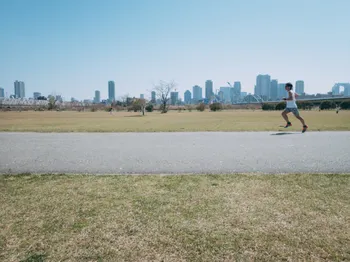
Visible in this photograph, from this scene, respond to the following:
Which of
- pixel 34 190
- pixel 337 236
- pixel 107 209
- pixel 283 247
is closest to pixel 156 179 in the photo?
pixel 107 209

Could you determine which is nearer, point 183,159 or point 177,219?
point 177,219

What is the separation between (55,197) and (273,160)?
4.85m

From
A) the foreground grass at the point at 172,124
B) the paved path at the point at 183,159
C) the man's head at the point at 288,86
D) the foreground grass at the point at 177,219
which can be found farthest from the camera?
the foreground grass at the point at 172,124

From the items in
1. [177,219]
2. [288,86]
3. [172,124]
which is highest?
[288,86]

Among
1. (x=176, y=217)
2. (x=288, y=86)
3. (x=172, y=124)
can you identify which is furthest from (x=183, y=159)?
(x=172, y=124)

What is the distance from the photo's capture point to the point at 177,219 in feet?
9.53

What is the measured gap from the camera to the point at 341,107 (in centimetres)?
6231

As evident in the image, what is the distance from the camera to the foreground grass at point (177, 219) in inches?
89.8

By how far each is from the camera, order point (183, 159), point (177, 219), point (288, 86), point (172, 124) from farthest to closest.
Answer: point (172, 124) < point (288, 86) < point (183, 159) < point (177, 219)

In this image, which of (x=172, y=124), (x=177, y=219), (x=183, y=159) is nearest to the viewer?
(x=177, y=219)

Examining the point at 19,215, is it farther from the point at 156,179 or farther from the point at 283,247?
the point at 283,247

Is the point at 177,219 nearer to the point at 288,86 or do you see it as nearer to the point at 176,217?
the point at 176,217

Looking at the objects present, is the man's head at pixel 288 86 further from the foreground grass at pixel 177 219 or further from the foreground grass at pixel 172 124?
the foreground grass at pixel 177 219

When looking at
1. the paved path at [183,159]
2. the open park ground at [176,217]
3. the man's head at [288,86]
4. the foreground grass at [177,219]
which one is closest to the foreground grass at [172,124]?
the man's head at [288,86]
